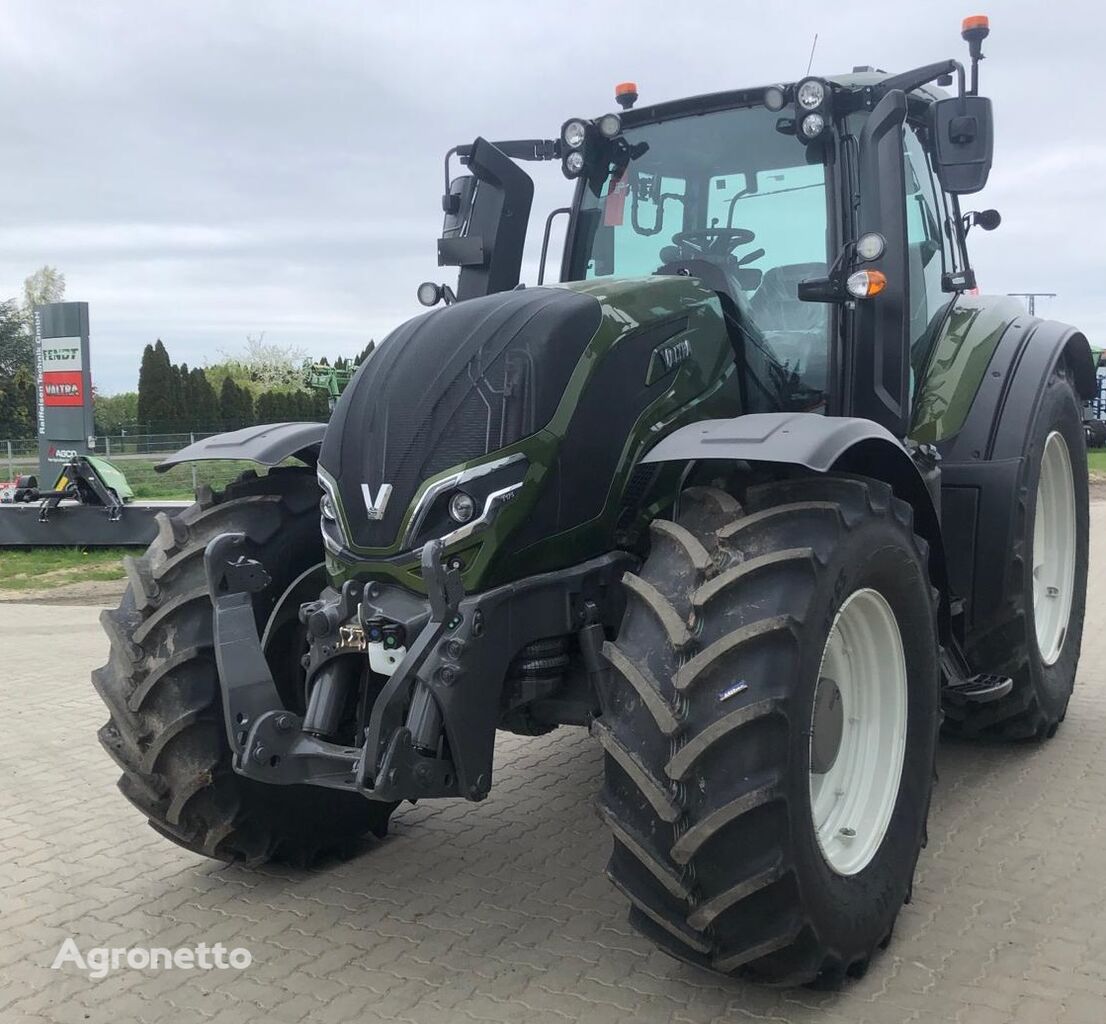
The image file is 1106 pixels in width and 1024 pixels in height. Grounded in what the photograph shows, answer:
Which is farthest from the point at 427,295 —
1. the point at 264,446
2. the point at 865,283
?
the point at 865,283

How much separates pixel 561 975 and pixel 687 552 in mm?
1258

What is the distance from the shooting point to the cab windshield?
159 inches

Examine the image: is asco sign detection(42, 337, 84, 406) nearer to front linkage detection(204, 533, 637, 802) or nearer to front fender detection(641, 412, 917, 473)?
front linkage detection(204, 533, 637, 802)

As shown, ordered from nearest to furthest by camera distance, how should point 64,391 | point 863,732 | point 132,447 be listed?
point 863,732 < point 64,391 < point 132,447

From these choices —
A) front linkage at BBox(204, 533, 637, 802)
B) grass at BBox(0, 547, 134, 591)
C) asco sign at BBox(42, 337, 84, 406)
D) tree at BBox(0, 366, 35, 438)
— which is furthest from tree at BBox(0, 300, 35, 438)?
front linkage at BBox(204, 533, 637, 802)

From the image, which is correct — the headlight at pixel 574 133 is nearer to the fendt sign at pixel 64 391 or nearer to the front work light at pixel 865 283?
the front work light at pixel 865 283

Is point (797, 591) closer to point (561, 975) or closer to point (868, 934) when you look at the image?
point (868, 934)

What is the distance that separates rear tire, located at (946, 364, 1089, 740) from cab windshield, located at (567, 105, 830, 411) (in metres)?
1.23

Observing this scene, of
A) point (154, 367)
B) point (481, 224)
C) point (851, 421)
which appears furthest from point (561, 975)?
point (154, 367)

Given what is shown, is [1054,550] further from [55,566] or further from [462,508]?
[55,566]

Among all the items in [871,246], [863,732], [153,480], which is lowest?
[153,480]

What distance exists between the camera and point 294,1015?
2.96 m

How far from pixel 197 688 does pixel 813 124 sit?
2.84m
